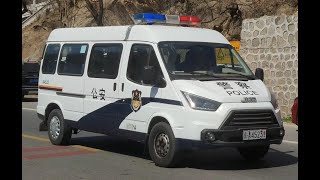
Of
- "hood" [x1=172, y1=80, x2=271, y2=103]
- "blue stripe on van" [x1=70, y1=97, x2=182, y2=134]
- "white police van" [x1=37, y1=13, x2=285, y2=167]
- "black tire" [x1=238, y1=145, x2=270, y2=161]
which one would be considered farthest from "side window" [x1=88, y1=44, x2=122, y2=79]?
"black tire" [x1=238, y1=145, x2=270, y2=161]

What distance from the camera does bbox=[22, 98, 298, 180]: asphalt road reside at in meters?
8.14

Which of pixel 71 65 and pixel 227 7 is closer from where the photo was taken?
pixel 71 65

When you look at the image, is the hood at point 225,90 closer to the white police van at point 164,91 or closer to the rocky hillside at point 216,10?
the white police van at point 164,91

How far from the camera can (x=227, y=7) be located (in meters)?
29.5

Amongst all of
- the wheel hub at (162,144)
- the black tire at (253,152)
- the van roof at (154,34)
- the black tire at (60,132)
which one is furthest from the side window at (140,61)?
the black tire at (60,132)

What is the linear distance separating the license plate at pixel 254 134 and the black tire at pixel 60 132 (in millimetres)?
4097

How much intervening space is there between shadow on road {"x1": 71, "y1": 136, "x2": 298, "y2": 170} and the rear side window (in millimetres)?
1565

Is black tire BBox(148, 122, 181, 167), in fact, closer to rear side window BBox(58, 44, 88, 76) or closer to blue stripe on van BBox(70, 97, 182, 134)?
blue stripe on van BBox(70, 97, 182, 134)

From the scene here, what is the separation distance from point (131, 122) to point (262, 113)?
2193 millimetres

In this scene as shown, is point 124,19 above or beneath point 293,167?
above
